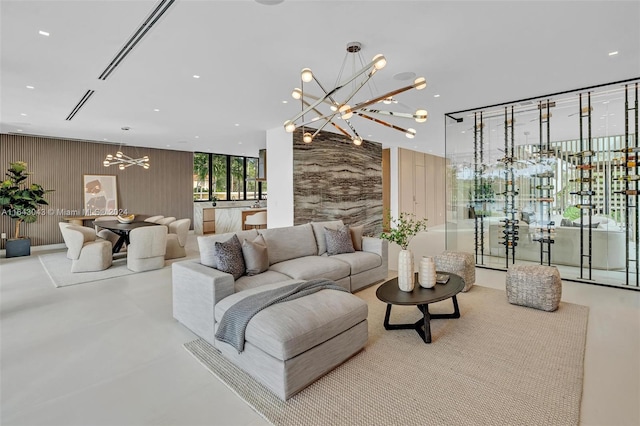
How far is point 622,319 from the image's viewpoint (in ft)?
11.0

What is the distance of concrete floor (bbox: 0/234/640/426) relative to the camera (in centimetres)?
196

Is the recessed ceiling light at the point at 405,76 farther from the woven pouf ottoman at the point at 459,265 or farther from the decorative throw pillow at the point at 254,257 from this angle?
the decorative throw pillow at the point at 254,257

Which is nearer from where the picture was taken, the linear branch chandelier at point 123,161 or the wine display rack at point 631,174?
the wine display rack at point 631,174

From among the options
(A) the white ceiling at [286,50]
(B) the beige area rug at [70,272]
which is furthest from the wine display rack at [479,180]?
(B) the beige area rug at [70,272]

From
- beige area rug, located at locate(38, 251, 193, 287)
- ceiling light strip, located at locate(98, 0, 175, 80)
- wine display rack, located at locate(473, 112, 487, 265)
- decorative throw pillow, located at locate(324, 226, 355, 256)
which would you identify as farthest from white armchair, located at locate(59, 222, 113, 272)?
wine display rack, located at locate(473, 112, 487, 265)

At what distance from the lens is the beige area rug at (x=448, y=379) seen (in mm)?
1922

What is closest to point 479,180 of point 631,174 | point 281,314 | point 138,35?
point 631,174

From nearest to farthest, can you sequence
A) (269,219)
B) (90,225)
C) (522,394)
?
(522,394)
(269,219)
(90,225)

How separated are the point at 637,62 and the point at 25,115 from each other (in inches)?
375

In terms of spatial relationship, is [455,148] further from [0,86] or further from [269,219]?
[0,86]

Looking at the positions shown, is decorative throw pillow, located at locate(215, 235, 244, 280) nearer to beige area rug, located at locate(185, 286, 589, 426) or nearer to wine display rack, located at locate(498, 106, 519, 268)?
beige area rug, located at locate(185, 286, 589, 426)

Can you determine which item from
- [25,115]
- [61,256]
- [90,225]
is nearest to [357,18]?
[25,115]

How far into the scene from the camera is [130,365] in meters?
2.51

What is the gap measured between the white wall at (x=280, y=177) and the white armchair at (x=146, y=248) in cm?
241
